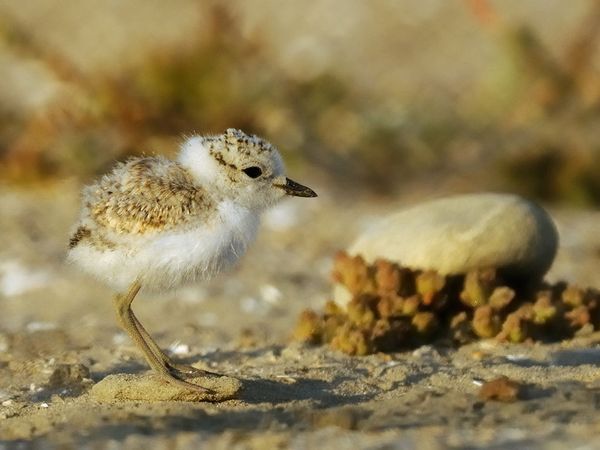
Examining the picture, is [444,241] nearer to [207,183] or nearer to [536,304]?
[536,304]

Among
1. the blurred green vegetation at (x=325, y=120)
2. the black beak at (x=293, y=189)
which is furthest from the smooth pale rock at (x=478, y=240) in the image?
the blurred green vegetation at (x=325, y=120)

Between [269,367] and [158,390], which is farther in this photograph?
[269,367]

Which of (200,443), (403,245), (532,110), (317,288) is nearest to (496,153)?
(532,110)

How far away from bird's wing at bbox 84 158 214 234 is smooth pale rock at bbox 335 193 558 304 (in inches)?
52.9

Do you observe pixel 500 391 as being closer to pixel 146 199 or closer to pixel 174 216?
pixel 174 216

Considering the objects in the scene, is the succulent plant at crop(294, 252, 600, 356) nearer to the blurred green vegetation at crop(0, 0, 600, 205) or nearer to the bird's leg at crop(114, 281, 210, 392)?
the bird's leg at crop(114, 281, 210, 392)

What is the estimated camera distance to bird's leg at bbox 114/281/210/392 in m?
3.60

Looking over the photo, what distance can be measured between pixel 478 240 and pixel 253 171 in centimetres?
129

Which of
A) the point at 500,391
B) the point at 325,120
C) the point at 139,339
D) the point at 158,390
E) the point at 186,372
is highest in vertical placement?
the point at 325,120

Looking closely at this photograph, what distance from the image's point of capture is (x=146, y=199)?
11.8 ft

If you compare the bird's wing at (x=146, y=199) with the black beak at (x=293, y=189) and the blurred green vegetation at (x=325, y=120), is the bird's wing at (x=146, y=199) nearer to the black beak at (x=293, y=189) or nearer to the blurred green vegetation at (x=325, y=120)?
the black beak at (x=293, y=189)

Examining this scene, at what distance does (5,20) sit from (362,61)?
391cm

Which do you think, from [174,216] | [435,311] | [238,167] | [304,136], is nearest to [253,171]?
[238,167]

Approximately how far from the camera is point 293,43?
35.4ft
